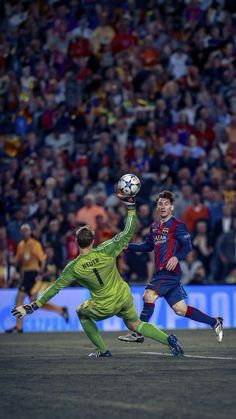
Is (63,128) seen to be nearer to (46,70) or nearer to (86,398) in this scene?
(46,70)

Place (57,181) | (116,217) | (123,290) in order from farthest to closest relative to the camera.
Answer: (57,181) < (116,217) < (123,290)

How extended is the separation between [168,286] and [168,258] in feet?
1.10

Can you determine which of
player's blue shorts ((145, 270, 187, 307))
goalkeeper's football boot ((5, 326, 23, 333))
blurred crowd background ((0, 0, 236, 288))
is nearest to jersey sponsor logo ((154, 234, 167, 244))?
player's blue shorts ((145, 270, 187, 307))

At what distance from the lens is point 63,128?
2484 centimetres

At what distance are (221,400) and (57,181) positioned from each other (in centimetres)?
1516

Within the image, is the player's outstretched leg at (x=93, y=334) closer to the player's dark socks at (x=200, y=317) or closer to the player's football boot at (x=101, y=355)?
the player's football boot at (x=101, y=355)

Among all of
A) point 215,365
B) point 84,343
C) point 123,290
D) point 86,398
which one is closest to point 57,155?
point 84,343

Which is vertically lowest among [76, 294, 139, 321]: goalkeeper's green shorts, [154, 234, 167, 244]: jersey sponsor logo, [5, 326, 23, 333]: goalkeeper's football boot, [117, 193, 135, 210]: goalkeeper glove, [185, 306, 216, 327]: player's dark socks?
[5, 326, 23, 333]: goalkeeper's football boot

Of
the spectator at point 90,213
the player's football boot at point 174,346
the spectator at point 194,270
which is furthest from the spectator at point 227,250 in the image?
the player's football boot at point 174,346

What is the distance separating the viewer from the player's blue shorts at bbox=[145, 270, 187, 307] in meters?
13.7

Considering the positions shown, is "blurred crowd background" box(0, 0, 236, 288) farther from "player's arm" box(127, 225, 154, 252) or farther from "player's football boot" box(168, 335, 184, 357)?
"player's football boot" box(168, 335, 184, 357)

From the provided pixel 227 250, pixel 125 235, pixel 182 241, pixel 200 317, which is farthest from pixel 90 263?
pixel 227 250

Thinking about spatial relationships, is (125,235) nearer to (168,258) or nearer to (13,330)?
(168,258)

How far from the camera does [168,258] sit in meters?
13.7
